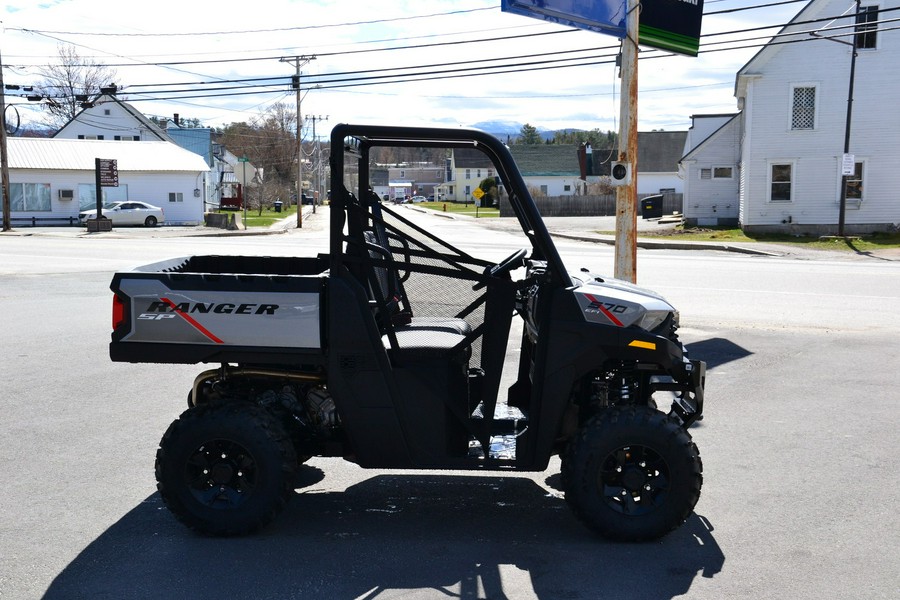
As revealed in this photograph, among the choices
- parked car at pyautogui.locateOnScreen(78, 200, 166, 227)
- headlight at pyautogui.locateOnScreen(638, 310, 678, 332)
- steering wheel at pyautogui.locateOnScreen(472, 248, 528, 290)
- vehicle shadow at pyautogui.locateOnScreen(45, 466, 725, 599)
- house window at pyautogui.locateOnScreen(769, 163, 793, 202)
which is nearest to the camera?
vehicle shadow at pyautogui.locateOnScreen(45, 466, 725, 599)

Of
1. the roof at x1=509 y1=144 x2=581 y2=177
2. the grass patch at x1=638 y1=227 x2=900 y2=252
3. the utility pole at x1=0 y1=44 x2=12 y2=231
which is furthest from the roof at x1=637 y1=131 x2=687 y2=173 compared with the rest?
the utility pole at x1=0 y1=44 x2=12 y2=231

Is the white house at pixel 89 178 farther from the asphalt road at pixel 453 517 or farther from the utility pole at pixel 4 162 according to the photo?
the asphalt road at pixel 453 517

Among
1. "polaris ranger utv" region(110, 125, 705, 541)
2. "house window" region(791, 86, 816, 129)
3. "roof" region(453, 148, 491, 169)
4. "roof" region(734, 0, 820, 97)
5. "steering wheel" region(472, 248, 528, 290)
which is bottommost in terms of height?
"polaris ranger utv" region(110, 125, 705, 541)

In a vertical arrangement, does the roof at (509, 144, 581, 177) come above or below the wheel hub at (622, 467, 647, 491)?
above

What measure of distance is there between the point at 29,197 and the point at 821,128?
40.9 metres

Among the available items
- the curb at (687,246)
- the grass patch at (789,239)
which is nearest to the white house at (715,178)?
the grass patch at (789,239)

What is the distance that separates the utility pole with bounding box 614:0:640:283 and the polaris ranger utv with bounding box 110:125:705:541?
330 inches

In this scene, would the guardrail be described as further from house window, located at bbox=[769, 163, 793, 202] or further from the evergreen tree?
the evergreen tree

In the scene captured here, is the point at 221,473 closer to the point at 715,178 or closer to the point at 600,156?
the point at 715,178

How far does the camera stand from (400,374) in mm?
5055

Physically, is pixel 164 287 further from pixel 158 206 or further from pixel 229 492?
pixel 158 206

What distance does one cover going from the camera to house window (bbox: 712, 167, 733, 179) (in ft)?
143

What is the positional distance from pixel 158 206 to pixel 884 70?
3942cm

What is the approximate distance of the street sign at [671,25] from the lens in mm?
13805
